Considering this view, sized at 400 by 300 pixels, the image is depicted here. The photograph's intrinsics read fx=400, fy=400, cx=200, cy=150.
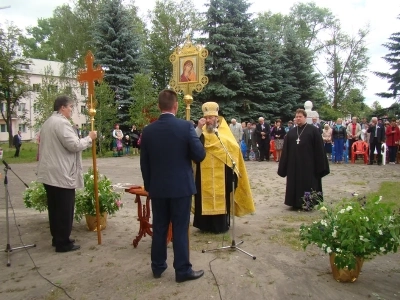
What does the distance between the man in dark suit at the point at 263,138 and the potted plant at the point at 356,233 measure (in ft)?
47.0

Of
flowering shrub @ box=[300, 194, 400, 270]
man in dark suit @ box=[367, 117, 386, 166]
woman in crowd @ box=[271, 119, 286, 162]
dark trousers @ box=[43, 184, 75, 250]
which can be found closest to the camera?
flowering shrub @ box=[300, 194, 400, 270]

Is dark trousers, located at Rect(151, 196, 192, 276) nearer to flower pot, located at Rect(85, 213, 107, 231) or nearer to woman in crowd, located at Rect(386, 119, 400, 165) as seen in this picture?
flower pot, located at Rect(85, 213, 107, 231)

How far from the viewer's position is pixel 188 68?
18.5 feet

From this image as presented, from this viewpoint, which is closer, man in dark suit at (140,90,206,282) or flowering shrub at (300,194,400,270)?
flowering shrub at (300,194,400,270)

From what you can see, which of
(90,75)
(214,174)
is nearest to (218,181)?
(214,174)

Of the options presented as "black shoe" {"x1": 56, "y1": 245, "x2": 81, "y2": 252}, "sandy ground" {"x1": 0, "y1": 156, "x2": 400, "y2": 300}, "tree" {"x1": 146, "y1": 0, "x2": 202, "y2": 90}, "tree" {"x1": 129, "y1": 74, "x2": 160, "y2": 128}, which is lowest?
"sandy ground" {"x1": 0, "y1": 156, "x2": 400, "y2": 300}

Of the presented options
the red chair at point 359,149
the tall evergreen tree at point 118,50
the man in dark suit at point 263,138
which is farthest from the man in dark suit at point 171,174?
the tall evergreen tree at point 118,50

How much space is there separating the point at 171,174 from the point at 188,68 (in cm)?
202

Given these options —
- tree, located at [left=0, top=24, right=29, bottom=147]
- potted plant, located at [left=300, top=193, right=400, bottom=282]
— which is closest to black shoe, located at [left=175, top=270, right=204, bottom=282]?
potted plant, located at [left=300, top=193, right=400, bottom=282]

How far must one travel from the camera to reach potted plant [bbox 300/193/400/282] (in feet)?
12.7

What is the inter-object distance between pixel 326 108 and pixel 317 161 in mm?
24088

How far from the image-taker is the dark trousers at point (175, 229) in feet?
14.0

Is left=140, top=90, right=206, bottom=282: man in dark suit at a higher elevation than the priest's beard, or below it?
below

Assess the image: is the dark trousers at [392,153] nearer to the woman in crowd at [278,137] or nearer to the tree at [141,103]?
the woman in crowd at [278,137]
